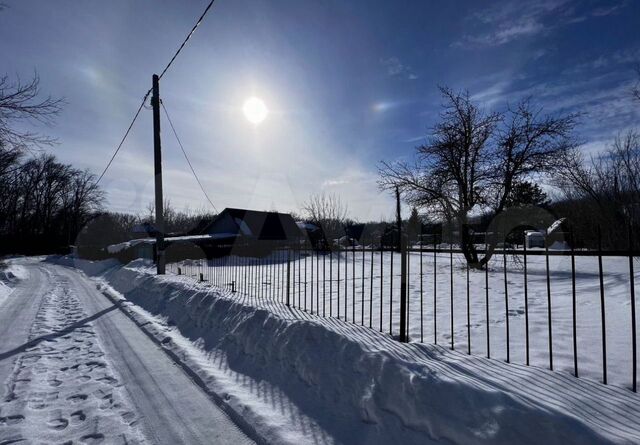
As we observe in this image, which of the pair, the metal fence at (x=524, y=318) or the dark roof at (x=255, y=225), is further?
the dark roof at (x=255, y=225)

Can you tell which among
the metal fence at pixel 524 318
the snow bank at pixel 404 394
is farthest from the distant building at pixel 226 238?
the snow bank at pixel 404 394

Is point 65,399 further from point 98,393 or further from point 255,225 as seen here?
point 255,225

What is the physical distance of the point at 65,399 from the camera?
347 centimetres

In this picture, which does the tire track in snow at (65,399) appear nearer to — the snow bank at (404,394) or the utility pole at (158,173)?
the snow bank at (404,394)

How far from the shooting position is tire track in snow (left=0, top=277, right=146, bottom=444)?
2.85m

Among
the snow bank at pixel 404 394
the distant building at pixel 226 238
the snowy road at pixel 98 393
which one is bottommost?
the snowy road at pixel 98 393

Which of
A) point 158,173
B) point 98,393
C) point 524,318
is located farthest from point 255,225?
point 98,393

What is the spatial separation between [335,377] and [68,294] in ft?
38.2

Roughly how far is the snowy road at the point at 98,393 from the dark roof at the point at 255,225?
27.0 m

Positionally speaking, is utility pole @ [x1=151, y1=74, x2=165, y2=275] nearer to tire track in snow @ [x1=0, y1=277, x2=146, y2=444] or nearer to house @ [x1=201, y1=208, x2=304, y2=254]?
tire track in snow @ [x1=0, y1=277, x2=146, y2=444]

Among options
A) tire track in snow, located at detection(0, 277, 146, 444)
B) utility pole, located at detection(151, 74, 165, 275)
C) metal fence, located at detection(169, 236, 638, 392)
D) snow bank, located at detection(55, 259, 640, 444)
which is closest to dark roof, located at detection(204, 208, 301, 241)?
utility pole, located at detection(151, 74, 165, 275)

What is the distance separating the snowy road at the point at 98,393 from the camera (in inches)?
114

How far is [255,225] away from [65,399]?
33535 mm

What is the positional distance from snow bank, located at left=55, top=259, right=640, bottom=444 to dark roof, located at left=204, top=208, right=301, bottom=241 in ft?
94.4
